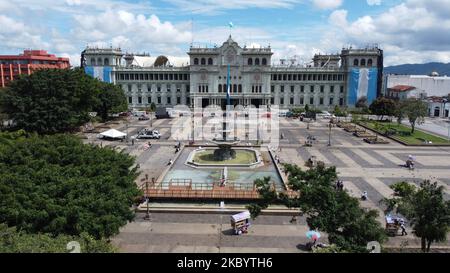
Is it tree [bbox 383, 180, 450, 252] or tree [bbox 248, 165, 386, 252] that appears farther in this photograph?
tree [bbox 383, 180, 450, 252]

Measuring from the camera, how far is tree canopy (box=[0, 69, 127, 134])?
159 ft

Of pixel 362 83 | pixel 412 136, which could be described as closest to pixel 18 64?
pixel 362 83

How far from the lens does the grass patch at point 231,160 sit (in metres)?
38.0

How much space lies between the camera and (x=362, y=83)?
Result: 92.4 m

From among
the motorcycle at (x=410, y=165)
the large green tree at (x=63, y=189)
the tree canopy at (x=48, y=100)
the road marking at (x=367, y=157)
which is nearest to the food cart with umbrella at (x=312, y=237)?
the large green tree at (x=63, y=189)

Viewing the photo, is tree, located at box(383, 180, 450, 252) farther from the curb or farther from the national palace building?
the national palace building

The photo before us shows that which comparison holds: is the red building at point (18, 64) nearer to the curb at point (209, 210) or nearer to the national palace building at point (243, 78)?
the national palace building at point (243, 78)

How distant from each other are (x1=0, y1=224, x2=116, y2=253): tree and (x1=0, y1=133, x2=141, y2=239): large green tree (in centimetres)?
89

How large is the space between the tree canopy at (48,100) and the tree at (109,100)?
11.6m

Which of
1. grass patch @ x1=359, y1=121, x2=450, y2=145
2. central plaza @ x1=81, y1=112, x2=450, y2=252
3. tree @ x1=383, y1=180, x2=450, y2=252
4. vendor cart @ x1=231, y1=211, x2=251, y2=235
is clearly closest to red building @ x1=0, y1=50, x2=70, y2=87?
central plaza @ x1=81, y1=112, x2=450, y2=252

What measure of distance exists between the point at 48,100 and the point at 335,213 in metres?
45.5

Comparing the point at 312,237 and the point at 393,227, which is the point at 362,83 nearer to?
the point at 393,227

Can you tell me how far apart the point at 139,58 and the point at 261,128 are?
6458 centimetres
